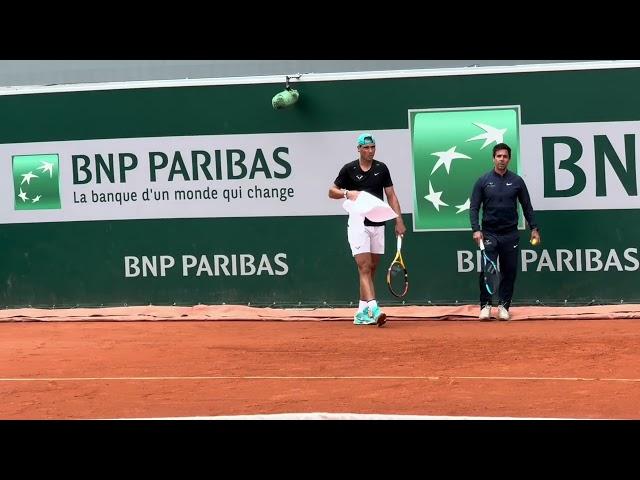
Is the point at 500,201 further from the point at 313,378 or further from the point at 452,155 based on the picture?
the point at 313,378

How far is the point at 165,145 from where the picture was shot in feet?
43.2

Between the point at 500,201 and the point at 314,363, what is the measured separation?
329cm

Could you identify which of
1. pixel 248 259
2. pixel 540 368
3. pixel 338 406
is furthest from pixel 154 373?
pixel 248 259

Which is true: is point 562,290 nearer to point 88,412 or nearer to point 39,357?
point 39,357

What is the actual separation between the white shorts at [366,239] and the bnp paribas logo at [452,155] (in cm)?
105

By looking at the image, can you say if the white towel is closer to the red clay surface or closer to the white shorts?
the white shorts

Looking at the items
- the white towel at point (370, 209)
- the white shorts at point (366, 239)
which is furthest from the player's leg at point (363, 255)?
the white towel at point (370, 209)

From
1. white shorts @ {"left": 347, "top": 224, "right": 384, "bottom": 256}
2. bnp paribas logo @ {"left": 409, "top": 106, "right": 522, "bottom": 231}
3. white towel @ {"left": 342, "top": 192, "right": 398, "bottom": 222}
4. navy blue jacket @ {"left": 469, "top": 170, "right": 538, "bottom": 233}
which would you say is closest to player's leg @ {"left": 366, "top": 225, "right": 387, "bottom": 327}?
white shorts @ {"left": 347, "top": 224, "right": 384, "bottom": 256}

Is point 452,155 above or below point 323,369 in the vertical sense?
above

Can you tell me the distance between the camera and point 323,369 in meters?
9.06

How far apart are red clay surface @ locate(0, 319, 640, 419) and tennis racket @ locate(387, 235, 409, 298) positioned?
1.53 feet

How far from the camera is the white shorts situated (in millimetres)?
11594

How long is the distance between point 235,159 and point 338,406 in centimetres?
594

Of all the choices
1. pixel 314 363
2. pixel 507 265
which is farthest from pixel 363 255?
pixel 314 363
